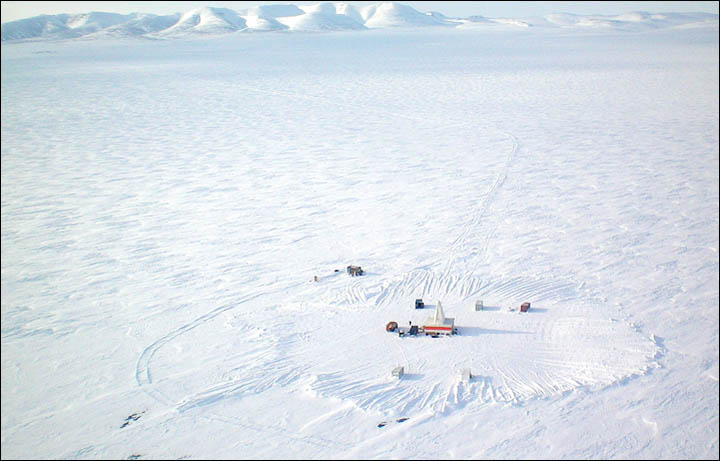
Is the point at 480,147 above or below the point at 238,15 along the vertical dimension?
below

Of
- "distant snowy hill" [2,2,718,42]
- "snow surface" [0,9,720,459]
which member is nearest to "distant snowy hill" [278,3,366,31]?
"distant snowy hill" [2,2,718,42]

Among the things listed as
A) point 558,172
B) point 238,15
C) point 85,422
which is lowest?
point 85,422

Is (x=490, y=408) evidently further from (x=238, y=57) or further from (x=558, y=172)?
(x=238, y=57)

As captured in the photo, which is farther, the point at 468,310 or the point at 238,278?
the point at 238,278

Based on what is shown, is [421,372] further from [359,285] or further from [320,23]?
[320,23]

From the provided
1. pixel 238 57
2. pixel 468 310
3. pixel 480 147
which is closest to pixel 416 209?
pixel 468 310
